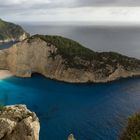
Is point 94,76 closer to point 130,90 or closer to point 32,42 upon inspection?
point 130,90

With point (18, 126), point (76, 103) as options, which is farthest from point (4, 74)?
point (18, 126)

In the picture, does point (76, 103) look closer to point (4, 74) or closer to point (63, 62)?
point (63, 62)

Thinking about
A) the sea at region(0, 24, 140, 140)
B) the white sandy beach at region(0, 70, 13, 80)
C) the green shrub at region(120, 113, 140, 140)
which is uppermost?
the green shrub at region(120, 113, 140, 140)

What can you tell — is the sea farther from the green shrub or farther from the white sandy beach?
the green shrub

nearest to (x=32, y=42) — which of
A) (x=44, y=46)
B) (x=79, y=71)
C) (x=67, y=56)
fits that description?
(x=44, y=46)

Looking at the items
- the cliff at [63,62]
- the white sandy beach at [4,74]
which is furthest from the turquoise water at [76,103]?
the cliff at [63,62]

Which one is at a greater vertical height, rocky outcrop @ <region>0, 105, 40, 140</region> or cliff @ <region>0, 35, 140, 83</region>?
rocky outcrop @ <region>0, 105, 40, 140</region>

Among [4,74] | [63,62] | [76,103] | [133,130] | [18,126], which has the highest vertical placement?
[133,130]

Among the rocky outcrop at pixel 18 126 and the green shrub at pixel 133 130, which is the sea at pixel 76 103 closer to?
the rocky outcrop at pixel 18 126

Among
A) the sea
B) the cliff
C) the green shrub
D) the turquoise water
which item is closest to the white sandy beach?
the cliff
